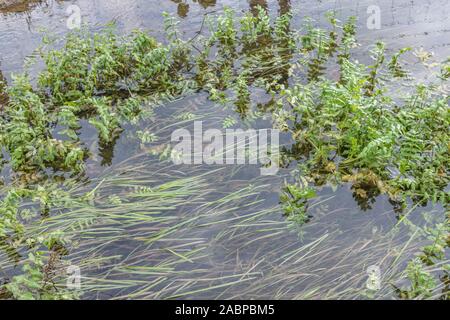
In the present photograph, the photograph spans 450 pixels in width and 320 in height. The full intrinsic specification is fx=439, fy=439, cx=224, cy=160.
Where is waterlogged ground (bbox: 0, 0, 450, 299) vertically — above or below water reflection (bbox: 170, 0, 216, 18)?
below

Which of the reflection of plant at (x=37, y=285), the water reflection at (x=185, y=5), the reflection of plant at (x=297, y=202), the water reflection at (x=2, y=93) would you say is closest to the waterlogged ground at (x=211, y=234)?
the reflection of plant at (x=297, y=202)

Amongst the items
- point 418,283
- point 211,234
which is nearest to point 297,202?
point 211,234

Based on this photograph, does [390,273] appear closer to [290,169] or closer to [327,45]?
[290,169]

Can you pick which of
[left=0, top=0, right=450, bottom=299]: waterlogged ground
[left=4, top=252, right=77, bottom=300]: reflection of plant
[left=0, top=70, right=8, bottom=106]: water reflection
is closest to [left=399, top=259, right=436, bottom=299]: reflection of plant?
[left=0, top=0, right=450, bottom=299]: waterlogged ground

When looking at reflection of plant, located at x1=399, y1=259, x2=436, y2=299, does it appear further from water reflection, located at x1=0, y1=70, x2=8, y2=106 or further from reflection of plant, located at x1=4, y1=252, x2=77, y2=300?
water reflection, located at x1=0, y1=70, x2=8, y2=106

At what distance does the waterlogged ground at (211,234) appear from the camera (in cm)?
412

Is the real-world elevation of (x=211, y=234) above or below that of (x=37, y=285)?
below

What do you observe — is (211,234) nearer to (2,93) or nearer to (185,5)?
(2,93)

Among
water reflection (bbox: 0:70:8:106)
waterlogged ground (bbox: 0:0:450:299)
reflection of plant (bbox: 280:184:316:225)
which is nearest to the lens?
waterlogged ground (bbox: 0:0:450:299)

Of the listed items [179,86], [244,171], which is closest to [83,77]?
[179,86]

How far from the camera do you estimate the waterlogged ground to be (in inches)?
162

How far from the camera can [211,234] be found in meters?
4.57

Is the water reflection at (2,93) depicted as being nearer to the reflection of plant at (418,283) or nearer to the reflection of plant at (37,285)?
the reflection of plant at (37,285)

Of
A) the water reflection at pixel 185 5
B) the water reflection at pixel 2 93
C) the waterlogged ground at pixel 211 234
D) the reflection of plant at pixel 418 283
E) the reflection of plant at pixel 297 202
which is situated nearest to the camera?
the reflection of plant at pixel 418 283
